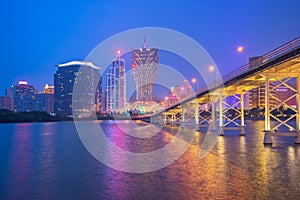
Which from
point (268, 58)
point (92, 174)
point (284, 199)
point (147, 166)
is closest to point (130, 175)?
point (92, 174)

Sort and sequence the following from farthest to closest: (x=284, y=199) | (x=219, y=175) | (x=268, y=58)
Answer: (x=268, y=58) < (x=219, y=175) < (x=284, y=199)

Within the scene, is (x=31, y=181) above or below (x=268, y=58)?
below

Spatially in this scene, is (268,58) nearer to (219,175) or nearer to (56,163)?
(219,175)

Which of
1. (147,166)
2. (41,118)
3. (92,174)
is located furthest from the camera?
(41,118)

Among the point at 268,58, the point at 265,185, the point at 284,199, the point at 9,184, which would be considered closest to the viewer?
the point at 284,199

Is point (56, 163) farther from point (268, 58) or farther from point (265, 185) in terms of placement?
point (268, 58)

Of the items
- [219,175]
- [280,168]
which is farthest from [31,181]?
[280,168]

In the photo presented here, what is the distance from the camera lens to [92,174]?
713 inches

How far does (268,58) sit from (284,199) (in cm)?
2345

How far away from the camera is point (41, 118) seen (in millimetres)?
194750

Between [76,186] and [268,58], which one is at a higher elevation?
[268,58]

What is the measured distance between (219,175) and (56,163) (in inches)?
469

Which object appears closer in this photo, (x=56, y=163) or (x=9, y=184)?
(x=9, y=184)

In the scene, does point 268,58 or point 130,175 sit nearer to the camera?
point 130,175
